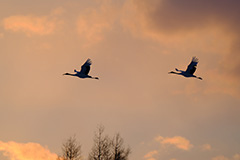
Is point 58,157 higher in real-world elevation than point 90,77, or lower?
lower

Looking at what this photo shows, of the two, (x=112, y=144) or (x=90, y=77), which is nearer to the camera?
(x=90, y=77)

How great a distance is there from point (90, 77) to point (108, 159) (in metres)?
9.41

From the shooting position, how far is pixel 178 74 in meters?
52.8

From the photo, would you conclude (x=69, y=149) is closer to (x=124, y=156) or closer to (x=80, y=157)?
(x=80, y=157)

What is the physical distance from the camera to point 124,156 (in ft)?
180

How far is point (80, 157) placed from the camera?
53094 millimetres

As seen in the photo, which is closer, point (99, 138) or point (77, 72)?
point (77, 72)

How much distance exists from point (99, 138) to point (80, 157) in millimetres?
3074

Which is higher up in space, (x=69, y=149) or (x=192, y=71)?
(x=192, y=71)

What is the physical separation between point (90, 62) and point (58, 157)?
1136cm

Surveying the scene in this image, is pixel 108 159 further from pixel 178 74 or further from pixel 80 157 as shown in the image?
pixel 178 74

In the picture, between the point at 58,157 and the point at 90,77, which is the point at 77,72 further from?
the point at 58,157

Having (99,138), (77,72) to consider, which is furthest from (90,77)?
(99,138)

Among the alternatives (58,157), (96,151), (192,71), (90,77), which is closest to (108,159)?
(96,151)
